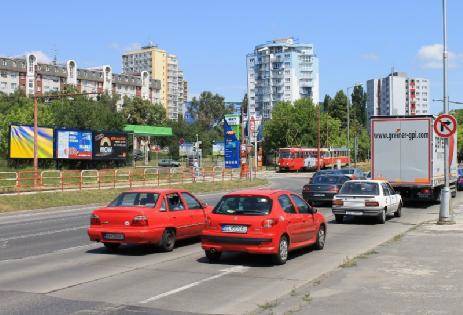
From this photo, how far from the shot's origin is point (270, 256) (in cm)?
1248

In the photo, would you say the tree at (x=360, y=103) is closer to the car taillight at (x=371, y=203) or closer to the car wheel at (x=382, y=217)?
the car wheel at (x=382, y=217)

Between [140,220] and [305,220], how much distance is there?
352 centimetres

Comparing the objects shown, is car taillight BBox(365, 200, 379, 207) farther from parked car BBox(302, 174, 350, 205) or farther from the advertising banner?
the advertising banner

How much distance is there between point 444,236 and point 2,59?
130 m

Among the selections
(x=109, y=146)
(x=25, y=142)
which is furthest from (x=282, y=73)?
(x=25, y=142)

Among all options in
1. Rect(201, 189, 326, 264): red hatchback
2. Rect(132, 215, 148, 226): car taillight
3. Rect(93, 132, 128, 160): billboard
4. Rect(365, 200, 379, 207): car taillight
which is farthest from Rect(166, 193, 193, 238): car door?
Rect(93, 132, 128, 160): billboard

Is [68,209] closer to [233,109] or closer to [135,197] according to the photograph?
[135,197]

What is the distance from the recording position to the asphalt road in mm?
8531

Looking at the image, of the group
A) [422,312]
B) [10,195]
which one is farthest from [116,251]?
[10,195]

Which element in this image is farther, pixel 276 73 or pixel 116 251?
pixel 276 73

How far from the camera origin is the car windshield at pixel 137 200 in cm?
1409

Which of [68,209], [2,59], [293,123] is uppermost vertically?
[2,59]

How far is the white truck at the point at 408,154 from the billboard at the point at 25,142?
32.8 meters

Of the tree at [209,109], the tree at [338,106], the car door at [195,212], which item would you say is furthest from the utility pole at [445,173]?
the tree at [209,109]
